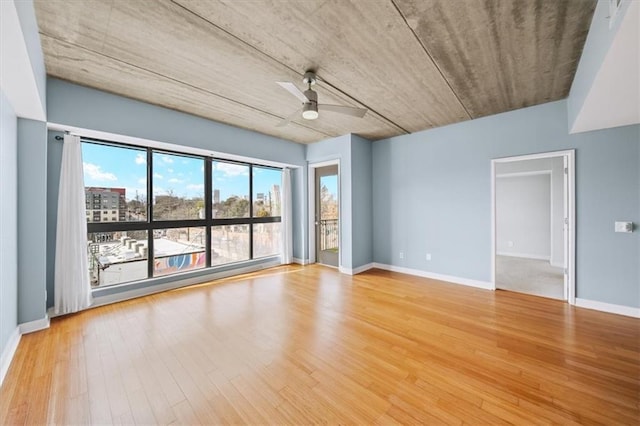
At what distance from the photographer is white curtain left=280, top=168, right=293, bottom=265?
5617 millimetres

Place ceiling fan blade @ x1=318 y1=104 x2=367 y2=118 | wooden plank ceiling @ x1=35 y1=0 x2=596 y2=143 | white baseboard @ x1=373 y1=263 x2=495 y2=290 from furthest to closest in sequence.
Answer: white baseboard @ x1=373 y1=263 x2=495 y2=290, ceiling fan blade @ x1=318 y1=104 x2=367 y2=118, wooden plank ceiling @ x1=35 y1=0 x2=596 y2=143

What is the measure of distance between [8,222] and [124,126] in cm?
162

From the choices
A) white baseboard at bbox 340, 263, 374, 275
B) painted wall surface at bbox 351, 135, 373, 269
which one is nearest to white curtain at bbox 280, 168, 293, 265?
white baseboard at bbox 340, 263, 374, 275

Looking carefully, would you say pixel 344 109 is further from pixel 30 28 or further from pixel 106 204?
pixel 106 204

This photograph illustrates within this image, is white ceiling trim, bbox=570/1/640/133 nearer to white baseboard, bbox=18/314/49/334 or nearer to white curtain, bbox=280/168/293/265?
white curtain, bbox=280/168/293/265

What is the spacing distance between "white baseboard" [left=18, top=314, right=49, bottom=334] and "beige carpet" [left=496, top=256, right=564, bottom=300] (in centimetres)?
614

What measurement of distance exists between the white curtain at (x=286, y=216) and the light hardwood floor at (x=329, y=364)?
7.48 feet

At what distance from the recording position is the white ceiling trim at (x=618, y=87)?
1391mm

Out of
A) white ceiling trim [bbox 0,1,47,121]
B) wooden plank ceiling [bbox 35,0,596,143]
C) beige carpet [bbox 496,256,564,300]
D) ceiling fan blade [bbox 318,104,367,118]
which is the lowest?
beige carpet [bbox 496,256,564,300]

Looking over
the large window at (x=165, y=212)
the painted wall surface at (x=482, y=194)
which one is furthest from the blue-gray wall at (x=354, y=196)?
the large window at (x=165, y=212)

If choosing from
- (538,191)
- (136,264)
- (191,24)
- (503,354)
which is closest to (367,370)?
(503,354)

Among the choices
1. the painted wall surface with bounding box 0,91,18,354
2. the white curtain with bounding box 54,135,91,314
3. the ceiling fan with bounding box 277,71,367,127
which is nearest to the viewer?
the painted wall surface with bounding box 0,91,18,354

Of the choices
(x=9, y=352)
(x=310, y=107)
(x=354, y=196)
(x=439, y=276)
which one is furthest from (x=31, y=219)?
(x=439, y=276)

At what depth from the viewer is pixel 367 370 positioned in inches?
77.0
